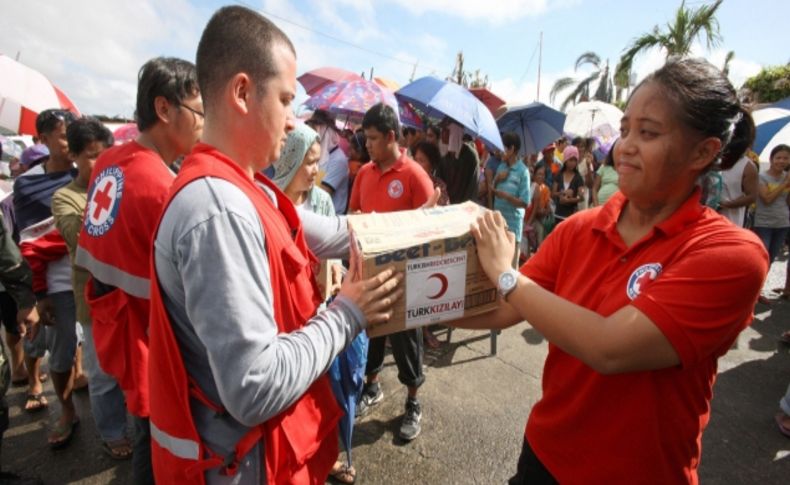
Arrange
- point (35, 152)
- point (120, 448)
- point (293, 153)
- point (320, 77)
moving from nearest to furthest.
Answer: point (293, 153) → point (120, 448) → point (35, 152) → point (320, 77)

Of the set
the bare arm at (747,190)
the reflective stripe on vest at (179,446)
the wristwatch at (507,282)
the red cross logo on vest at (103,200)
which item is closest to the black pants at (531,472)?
the wristwatch at (507,282)

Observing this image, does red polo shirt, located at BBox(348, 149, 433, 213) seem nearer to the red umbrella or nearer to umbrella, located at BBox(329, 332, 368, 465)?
umbrella, located at BBox(329, 332, 368, 465)

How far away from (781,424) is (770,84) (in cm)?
1412

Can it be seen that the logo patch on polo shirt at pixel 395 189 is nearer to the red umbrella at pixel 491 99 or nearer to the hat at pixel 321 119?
the hat at pixel 321 119

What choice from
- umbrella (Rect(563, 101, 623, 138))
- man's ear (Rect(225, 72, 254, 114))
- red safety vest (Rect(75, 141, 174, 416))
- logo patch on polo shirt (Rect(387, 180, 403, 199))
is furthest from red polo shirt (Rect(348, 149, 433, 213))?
umbrella (Rect(563, 101, 623, 138))

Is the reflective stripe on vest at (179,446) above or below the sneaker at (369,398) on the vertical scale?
above

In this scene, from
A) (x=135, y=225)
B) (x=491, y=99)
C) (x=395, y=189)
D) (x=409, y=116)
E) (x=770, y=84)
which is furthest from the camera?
(x=770, y=84)

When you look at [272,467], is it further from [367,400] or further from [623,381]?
[367,400]

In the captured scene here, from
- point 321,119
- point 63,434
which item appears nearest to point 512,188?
point 321,119

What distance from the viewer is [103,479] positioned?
268 cm

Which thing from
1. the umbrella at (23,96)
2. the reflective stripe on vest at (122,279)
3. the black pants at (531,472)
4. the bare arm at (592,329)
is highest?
the umbrella at (23,96)

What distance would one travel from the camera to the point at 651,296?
3.62 ft

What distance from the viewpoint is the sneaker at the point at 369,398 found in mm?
3346

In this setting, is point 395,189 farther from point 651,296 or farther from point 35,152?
point 35,152
